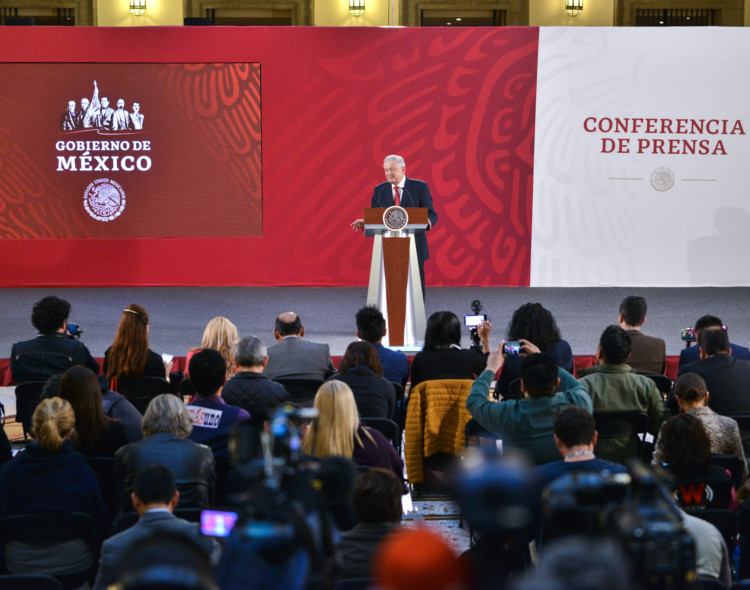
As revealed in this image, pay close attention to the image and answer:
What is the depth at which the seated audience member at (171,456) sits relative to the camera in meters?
3.27

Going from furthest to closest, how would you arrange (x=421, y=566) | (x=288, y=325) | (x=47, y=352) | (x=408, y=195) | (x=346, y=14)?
(x=346, y=14)
(x=408, y=195)
(x=288, y=325)
(x=47, y=352)
(x=421, y=566)

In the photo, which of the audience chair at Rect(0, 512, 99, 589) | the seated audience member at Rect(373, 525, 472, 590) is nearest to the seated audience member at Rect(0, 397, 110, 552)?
the audience chair at Rect(0, 512, 99, 589)

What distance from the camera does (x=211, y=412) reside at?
3.79m

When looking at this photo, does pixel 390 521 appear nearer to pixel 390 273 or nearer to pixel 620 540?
pixel 620 540

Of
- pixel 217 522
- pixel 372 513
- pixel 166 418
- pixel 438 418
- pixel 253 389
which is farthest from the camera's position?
pixel 438 418

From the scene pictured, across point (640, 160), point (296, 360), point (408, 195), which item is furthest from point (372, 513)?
point (640, 160)

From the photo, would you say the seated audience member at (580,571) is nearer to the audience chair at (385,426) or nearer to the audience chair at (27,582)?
the audience chair at (27,582)

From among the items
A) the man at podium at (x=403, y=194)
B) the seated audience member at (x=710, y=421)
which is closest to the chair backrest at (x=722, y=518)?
the seated audience member at (x=710, y=421)

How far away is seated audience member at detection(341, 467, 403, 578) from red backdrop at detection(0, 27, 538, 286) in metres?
8.84

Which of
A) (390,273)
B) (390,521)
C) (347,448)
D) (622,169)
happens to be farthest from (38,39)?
(390,521)

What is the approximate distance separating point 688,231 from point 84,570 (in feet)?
31.2

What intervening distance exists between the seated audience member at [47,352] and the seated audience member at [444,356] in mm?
1822

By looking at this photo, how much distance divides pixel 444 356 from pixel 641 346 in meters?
1.29

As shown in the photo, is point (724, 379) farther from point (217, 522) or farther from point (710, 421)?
point (217, 522)
